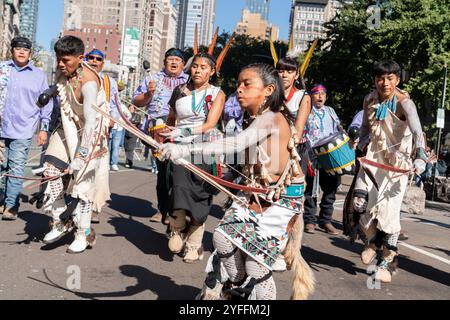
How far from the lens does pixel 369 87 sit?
103ft

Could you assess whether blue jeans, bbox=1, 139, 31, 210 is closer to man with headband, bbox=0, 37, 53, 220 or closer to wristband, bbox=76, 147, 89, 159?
man with headband, bbox=0, 37, 53, 220

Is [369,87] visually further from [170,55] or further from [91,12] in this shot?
[91,12]

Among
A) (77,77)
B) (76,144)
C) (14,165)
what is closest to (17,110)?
(14,165)

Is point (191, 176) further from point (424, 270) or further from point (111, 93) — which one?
point (424, 270)

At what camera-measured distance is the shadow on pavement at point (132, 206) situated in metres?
8.77

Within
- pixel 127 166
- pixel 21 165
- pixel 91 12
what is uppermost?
pixel 91 12

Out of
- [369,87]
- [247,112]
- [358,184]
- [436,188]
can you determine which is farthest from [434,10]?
[247,112]

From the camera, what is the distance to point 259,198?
3.91 m

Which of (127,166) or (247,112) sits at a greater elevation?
(247,112)

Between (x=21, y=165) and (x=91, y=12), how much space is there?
523 feet

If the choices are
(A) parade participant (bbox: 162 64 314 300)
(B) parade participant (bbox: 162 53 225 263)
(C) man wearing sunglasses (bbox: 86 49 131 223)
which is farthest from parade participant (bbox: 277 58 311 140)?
(A) parade participant (bbox: 162 64 314 300)

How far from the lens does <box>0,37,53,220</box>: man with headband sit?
24.1 ft

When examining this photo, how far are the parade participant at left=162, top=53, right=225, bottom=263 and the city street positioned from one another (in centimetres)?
22
